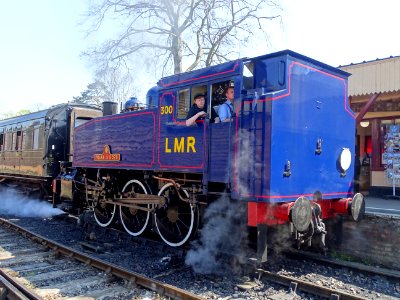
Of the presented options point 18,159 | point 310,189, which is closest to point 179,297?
point 310,189

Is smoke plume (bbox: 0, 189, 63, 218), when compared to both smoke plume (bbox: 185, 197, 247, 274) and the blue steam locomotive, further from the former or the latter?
smoke plume (bbox: 185, 197, 247, 274)

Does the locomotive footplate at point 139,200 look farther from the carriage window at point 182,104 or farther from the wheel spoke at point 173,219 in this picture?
the carriage window at point 182,104

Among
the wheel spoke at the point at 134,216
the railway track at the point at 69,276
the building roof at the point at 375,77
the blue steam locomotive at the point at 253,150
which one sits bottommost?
the railway track at the point at 69,276

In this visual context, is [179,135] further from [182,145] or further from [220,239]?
[220,239]

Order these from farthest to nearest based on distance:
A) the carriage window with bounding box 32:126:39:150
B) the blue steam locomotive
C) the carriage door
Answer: the carriage window with bounding box 32:126:39:150 < the carriage door < the blue steam locomotive

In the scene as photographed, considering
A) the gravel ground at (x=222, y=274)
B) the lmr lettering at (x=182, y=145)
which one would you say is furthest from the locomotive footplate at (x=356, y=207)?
the lmr lettering at (x=182, y=145)

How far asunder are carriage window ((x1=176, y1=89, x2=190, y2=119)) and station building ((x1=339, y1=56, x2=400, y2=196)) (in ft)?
17.8

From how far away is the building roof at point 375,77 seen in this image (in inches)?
376

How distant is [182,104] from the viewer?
6.28 meters

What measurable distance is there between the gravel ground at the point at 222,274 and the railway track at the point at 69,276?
0.36 metres

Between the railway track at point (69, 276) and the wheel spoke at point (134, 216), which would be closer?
the railway track at point (69, 276)

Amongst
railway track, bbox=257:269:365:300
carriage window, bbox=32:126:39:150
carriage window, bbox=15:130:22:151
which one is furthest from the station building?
carriage window, bbox=15:130:22:151

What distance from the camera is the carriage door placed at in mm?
5867

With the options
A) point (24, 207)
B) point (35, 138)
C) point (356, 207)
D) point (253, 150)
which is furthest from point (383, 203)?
point (24, 207)
